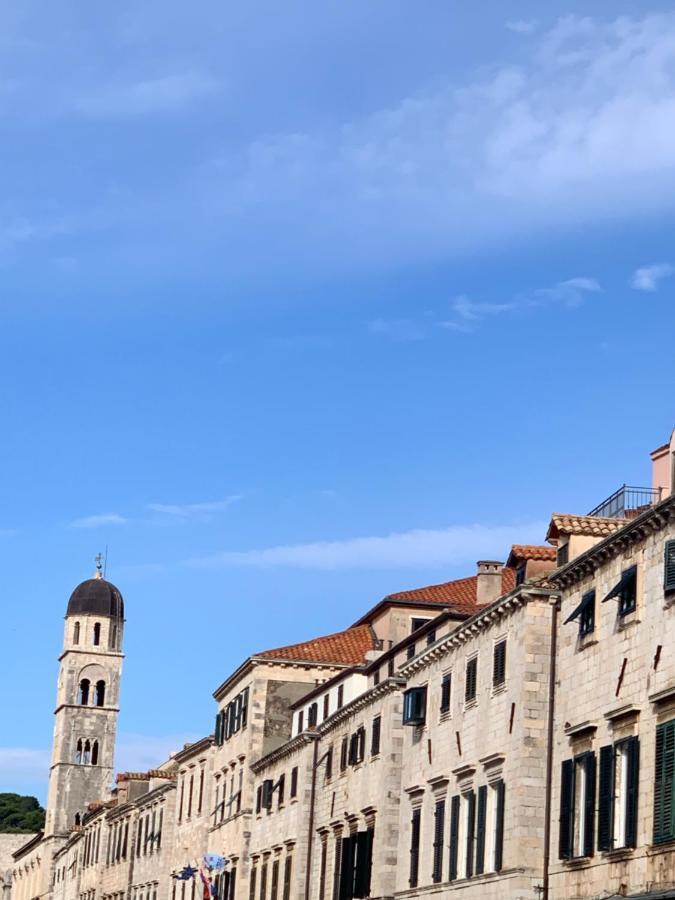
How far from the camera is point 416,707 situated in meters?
43.5

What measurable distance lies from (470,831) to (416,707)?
18.8 feet

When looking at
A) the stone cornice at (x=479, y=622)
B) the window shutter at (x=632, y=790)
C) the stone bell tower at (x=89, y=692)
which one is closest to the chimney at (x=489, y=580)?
the stone cornice at (x=479, y=622)

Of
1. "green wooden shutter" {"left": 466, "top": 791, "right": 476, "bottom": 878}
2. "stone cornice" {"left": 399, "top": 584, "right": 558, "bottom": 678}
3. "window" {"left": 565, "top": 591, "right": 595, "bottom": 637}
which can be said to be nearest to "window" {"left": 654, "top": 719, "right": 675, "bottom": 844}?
"window" {"left": 565, "top": 591, "right": 595, "bottom": 637}

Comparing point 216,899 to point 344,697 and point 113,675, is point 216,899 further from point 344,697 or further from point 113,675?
point 113,675

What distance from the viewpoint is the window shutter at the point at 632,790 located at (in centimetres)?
2942

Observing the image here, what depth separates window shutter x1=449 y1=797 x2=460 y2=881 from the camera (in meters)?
39.2

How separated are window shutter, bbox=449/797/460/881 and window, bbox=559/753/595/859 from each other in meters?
6.24

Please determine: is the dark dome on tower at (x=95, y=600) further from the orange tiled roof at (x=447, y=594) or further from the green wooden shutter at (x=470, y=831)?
the green wooden shutter at (x=470, y=831)

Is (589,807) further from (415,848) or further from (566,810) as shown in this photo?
(415,848)

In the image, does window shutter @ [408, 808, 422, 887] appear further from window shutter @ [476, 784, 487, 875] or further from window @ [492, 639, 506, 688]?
window @ [492, 639, 506, 688]

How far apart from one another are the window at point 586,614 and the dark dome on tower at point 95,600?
109m

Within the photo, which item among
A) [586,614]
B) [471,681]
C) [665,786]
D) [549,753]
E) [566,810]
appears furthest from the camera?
[471,681]

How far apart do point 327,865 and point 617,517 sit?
814 inches

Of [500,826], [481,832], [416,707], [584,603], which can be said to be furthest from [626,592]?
[416,707]
